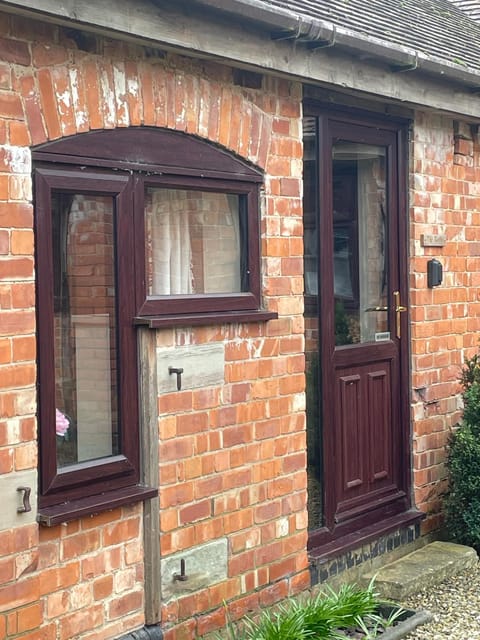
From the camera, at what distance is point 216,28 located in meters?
4.33

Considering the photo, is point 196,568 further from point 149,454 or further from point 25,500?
point 25,500

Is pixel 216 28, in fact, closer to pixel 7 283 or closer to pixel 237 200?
pixel 237 200

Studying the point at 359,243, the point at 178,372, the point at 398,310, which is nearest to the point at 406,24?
the point at 359,243

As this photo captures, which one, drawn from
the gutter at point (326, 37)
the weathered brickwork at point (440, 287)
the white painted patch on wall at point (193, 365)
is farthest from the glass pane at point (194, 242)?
the weathered brickwork at point (440, 287)

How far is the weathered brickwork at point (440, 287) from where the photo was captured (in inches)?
252

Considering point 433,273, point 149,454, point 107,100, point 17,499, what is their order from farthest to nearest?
1. point 433,273
2. point 149,454
3. point 107,100
4. point 17,499

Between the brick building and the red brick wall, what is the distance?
0.01 m

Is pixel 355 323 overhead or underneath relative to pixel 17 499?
overhead

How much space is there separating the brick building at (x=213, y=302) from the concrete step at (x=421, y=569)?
0.17m

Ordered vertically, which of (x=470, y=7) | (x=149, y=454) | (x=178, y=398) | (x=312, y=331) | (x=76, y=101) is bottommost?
(x=149, y=454)

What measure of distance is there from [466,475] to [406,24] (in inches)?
127

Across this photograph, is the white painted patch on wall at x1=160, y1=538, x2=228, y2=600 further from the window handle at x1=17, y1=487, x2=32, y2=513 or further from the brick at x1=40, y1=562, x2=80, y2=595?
the window handle at x1=17, y1=487, x2=32, y2=513

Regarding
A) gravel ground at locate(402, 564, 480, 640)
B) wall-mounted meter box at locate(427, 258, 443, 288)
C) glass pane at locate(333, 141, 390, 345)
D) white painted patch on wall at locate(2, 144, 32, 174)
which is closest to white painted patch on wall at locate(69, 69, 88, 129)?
white painted patch on wall at locate(2, 144, 32, 174)

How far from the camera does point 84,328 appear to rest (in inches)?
164
